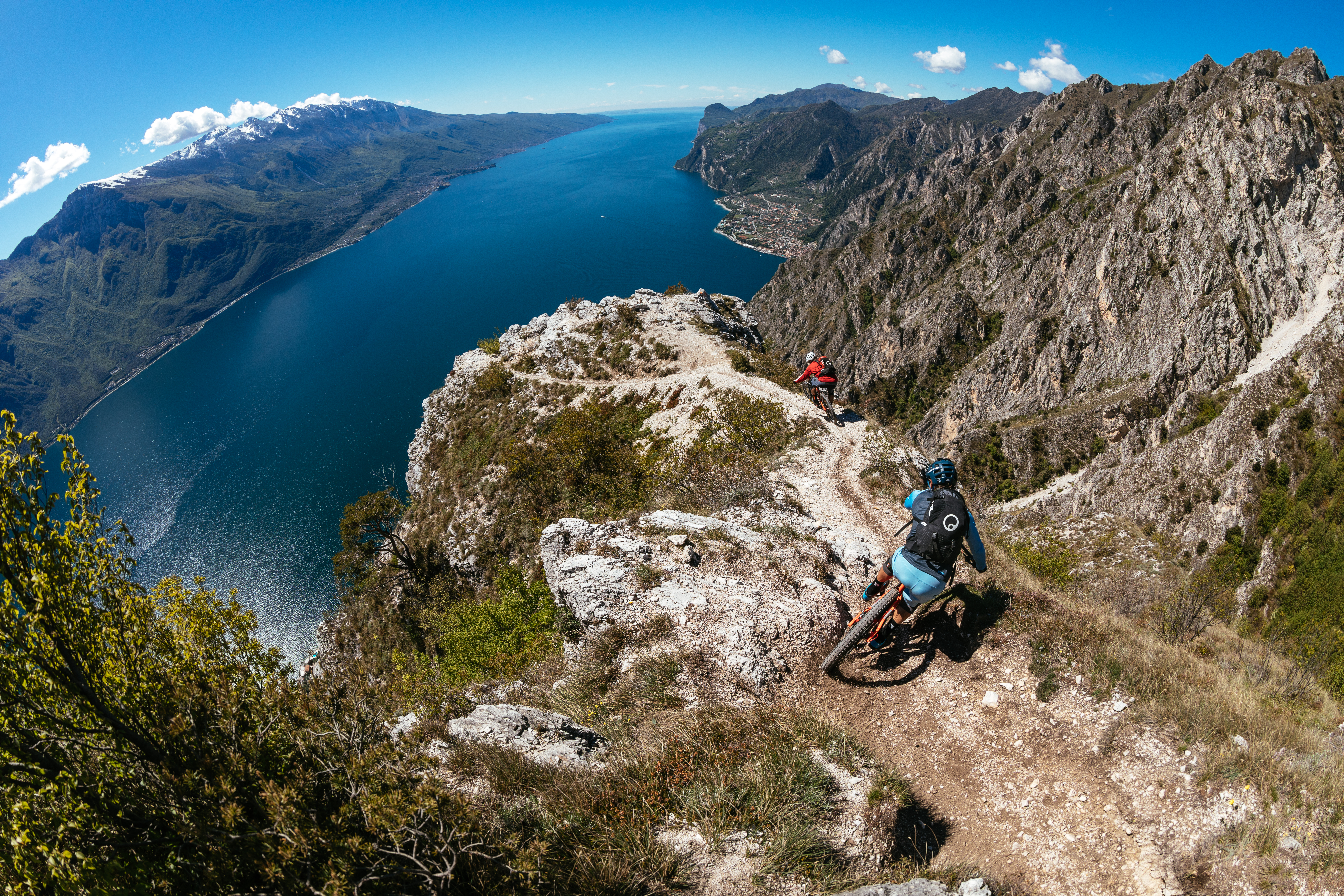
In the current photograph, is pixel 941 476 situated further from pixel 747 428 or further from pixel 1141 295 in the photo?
pixel 1141 295

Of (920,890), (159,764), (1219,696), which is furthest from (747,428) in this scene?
(159,764)

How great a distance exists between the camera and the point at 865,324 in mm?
171500

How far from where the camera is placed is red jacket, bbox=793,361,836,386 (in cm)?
2188

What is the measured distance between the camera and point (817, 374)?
872 inches

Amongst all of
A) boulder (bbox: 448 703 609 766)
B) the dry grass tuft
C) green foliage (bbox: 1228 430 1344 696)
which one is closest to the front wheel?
the dry grass tuft

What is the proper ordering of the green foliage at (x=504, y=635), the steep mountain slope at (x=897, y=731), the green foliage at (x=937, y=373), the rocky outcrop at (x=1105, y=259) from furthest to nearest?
the green foliage at (x=937, y=373) < the rocky outcrop at (x=1105, y=259) < the green foliage at (x=504, y=635) < the steep mountain slope at (x=897, y=731)

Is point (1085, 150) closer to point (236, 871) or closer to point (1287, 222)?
point (1287, 222)

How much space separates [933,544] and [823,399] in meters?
15.5

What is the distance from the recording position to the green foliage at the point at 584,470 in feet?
Result: 74.6

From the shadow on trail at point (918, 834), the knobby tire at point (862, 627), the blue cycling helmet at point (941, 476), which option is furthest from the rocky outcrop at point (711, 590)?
the blue cycling helmet at point (941, 476)

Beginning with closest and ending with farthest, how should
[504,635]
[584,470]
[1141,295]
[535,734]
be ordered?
[535,734] < [504,635] < [584,470] < [1141,295]

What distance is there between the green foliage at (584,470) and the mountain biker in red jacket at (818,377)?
7.28 m

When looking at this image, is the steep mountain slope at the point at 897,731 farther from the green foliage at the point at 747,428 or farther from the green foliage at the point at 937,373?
the green foliage at the point at 937,373

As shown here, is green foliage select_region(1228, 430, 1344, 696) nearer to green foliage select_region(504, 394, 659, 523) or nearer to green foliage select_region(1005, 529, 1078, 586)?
green foliage select_region(1005, 529, 1078, 586)
